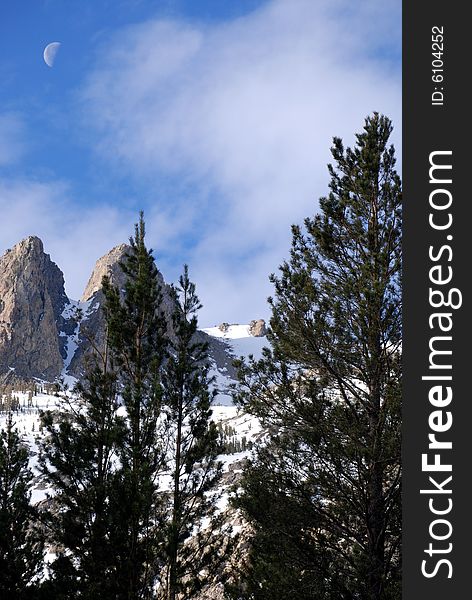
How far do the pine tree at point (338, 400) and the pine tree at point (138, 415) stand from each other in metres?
1.66

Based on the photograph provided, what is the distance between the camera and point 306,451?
8547 millimetres

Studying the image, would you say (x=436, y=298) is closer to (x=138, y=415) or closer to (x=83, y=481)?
(x=138, y=415)

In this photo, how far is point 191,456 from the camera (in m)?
12.6

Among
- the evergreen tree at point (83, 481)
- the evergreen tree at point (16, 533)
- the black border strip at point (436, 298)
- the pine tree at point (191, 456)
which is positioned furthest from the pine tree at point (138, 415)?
the black border strip at point (436, 298)

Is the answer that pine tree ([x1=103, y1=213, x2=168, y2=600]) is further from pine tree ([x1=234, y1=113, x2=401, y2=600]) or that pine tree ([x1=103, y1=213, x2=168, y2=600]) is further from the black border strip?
the black border strip

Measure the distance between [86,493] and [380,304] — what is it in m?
6.70

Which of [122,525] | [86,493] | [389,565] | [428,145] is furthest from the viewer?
[86,493]

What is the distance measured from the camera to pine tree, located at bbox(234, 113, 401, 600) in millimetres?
7793

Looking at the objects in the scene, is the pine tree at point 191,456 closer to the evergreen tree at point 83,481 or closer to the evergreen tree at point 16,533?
the evergreen tree at point 83,481

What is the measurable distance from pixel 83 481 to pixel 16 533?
6.32 m

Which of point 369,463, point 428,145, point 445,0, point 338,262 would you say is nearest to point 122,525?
point 369,463

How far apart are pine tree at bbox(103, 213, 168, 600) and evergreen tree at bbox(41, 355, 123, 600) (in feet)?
1.20

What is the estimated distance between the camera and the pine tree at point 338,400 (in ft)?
25.6

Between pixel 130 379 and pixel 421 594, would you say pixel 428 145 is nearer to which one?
pixel 421 594
